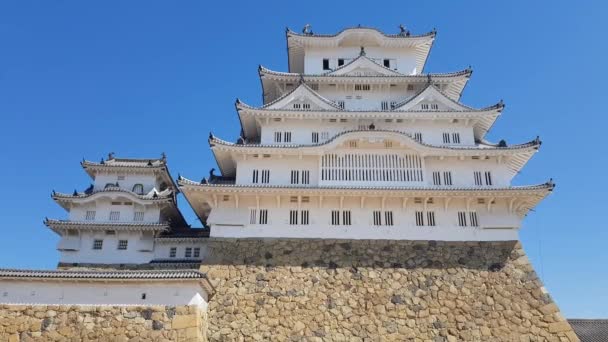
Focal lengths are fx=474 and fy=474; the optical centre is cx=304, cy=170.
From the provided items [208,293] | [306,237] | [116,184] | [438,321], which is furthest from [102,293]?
[438,321]

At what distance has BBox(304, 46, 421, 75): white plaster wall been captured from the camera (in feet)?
89.9

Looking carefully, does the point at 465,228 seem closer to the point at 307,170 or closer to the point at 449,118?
the point at 449,118

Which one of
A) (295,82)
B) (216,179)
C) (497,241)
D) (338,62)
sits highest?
(338,62)

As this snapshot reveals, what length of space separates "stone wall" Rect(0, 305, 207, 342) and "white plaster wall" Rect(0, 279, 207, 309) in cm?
21

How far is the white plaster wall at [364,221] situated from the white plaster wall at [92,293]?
13.3ft


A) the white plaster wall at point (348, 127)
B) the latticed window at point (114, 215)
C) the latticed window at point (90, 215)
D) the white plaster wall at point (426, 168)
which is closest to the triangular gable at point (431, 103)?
the white plaster wall at point (348, 127)

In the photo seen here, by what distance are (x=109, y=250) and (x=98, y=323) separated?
732 centimetres

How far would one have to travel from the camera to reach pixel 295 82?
1006 inches

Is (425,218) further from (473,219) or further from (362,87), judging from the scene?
(362,87)

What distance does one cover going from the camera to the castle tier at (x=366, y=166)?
66.0 ft

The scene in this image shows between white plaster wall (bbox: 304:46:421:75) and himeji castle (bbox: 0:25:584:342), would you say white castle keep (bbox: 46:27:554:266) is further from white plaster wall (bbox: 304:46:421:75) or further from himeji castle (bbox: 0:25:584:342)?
white plaster wall (bbox: 304:46:421:75)

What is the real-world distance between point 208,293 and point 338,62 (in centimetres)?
1558

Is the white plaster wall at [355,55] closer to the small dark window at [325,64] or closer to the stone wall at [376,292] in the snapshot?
the small dark window at [325,64]

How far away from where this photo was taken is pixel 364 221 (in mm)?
20328
